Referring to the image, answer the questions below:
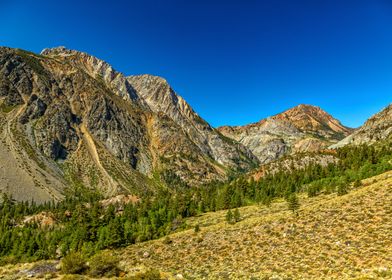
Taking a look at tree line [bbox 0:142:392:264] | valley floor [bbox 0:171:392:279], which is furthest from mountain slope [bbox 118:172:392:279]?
tree line [bbox 0:142:392:264]

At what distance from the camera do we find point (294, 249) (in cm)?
4397

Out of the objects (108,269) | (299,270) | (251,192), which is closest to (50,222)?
(251,192)

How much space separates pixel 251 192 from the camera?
544ft

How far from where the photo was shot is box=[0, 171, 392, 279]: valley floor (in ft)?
114

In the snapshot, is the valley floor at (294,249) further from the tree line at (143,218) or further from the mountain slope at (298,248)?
the tree line at (143,218)

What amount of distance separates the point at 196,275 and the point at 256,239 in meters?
15.7

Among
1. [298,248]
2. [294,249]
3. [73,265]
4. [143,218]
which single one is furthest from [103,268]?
[143,218]

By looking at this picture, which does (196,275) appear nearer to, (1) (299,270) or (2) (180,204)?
(1) (299,270)

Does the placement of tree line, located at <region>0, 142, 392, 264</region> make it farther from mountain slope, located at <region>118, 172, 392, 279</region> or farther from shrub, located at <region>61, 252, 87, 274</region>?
shrub, located at <region>61, 252, 87, 274</region>

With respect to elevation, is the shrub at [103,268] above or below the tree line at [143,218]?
below

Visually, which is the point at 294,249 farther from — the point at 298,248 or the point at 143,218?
the point at 143,218

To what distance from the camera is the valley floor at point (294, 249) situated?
34812 millimetres

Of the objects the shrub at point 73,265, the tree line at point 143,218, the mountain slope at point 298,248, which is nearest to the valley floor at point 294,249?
the mountain slope at point 298,248

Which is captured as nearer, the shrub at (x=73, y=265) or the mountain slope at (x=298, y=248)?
the mountain slope at (x=298, y=248)
